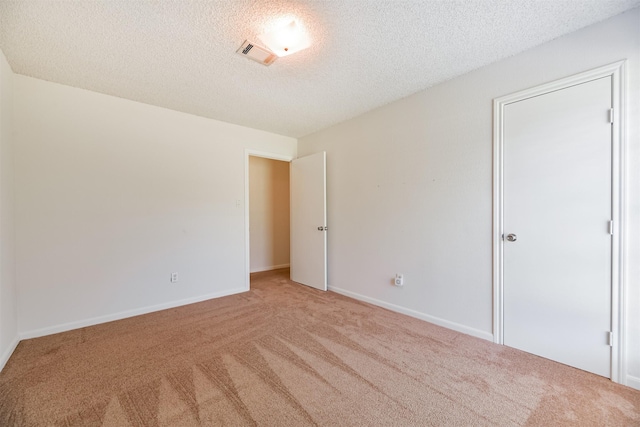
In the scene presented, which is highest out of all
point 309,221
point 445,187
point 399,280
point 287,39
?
point 287,39

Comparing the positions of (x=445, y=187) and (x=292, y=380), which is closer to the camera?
(x=292, y=380)

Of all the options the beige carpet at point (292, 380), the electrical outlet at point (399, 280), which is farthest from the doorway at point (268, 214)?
the electrical outlet at point (399, 280)

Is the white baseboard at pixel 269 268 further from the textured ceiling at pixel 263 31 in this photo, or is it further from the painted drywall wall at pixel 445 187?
the textured ceiling at pixel 263 31

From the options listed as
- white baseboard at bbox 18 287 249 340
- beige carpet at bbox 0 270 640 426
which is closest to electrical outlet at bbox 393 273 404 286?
beige carpet at bbox 0 270 640 426

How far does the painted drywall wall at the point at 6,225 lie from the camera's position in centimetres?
200

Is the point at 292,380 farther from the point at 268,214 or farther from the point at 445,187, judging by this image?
the point at 268,214

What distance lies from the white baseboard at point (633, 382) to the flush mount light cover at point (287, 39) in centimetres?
319

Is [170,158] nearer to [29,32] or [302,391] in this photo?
[29,32]

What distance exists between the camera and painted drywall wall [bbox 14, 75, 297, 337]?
243 centimetres

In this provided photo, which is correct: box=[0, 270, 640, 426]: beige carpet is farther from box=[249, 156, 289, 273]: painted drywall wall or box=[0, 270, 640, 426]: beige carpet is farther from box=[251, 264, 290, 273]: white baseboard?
box=[249, 156, 289, 273]: painted drywall wall

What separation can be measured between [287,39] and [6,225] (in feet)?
8.95

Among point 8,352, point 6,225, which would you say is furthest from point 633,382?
point 6,225

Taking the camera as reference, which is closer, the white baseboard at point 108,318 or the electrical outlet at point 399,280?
the white baseboard at point 108,318

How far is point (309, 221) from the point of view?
13.3 ft
